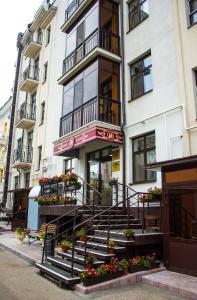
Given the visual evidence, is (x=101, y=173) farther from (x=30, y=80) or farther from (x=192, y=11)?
(x=30, y=80)

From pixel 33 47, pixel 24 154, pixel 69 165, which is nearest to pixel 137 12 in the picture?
pixel 69 165

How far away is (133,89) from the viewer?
499 inches

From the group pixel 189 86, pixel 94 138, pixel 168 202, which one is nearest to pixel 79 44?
pixel 94 138

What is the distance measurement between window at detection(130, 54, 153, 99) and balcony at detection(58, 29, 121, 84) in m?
1.09

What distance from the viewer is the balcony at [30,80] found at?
21.8 m

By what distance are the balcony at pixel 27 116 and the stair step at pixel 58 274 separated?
14475 mm

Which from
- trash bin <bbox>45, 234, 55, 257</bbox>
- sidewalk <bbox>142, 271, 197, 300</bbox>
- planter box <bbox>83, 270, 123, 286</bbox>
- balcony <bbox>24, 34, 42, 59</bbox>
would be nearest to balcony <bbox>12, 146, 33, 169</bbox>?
balcony <bbox>24, 34, 42, 59</bbox>

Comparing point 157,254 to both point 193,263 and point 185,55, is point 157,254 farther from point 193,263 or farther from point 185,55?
point 185,55

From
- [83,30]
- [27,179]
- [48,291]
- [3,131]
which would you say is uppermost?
[83,30]

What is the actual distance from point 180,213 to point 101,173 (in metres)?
6.05

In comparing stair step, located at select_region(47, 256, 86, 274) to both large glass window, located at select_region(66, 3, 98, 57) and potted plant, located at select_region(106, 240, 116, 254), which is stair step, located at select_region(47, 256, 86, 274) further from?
large glass window, located at select_region(66, 3, 98, 57)

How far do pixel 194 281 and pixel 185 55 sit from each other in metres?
7.16

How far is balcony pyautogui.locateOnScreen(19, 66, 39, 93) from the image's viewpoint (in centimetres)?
2177

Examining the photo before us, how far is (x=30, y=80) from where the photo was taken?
21672 mm
